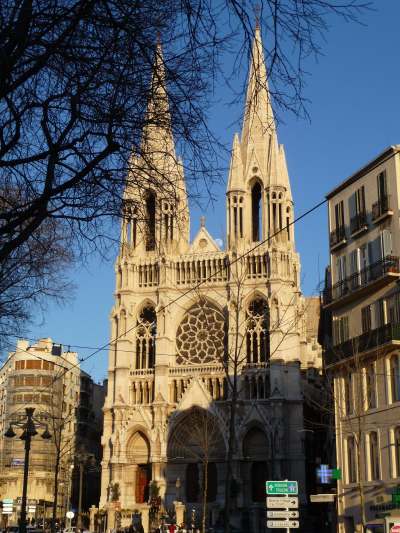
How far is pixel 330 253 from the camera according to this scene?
37281 mm

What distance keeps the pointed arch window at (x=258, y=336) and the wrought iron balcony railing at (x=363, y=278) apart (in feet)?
71.8

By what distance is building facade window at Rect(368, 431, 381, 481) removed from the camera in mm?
31902

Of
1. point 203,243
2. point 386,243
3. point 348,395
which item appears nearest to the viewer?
point 386,243

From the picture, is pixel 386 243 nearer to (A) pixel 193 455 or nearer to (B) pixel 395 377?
(B) pixel 395 377

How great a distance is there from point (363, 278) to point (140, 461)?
30.8 m

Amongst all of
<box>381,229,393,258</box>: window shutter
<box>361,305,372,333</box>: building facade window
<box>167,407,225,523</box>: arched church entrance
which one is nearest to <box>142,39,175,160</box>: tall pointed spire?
<box>381,229,393,258</box>: window shutter

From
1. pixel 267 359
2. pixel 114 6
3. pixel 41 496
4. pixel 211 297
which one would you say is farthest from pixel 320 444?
pixel 114 6

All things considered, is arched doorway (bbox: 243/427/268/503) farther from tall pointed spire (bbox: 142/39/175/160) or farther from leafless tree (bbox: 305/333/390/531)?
tall pointed spire (bbox: 142/39/175/160)

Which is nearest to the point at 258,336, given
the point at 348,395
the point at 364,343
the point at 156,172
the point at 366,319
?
the point at 348,395

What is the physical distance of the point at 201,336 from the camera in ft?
202

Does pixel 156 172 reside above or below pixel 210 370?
below

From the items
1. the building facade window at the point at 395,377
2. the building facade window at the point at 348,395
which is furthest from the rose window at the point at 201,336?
the building facade window at the point at 395,377

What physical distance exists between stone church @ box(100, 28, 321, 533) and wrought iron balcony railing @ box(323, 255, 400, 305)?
57.6 feet

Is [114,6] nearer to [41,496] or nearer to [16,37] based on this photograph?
[16,37]
